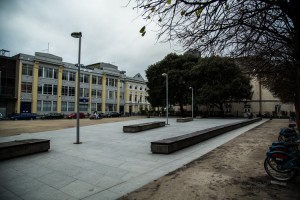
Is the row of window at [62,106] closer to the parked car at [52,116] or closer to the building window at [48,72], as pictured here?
the parked car at [52,116]

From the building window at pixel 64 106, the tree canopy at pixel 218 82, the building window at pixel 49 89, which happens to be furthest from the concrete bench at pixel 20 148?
the building window at pixel 64 106

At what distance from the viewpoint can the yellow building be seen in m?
42.3

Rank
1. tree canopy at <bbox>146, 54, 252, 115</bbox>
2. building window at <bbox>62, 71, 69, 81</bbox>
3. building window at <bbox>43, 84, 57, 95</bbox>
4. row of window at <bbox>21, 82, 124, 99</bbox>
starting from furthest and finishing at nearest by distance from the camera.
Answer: building window at <bbox>62, 71, 69, 81</bbox>
building window at <bbox>43, 84, 57, 95</bbox>
row of window at <bbox>21, 82, 124, 99</bbox>
tree canopy at <bbox>146, 54, 252, 115</bbox>

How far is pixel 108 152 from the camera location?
927 cm

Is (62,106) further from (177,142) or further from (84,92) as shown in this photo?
(177,142)

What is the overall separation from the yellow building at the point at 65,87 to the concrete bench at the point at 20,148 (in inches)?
862

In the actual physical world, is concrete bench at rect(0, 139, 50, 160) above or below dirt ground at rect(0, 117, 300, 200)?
above

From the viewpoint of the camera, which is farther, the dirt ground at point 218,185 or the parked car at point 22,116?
the parked car at point 22,116

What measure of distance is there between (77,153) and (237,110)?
55.2 m

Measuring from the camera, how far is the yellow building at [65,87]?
139 feet

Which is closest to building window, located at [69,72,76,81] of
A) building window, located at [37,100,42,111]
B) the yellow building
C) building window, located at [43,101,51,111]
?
the yellow building

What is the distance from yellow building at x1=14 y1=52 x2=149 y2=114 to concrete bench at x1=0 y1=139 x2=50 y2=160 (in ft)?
71.8

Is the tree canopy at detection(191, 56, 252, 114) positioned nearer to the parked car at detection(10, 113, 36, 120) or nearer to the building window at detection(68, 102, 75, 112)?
the building window at detection(68, 102, 75, 112)

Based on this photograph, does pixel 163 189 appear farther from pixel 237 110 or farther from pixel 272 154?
pixel 237 110
